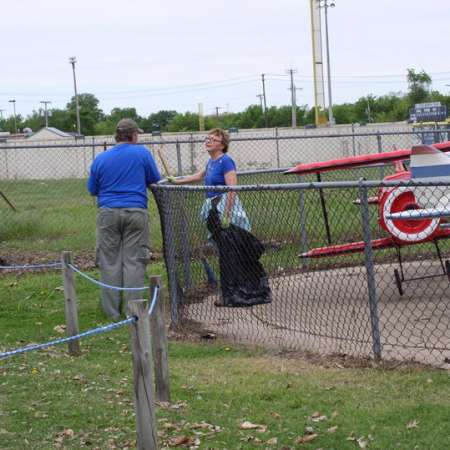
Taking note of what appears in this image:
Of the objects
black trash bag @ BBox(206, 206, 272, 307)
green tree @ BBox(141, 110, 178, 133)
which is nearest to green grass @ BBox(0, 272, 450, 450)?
black trash bag @ BBox(206, 206, 272, 307)

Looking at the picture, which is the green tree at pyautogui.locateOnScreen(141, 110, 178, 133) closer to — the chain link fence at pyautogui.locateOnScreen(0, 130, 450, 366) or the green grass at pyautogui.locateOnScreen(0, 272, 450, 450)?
the chain link fence at pyautogui.locateOnScreen(0, 130, 450, 366)

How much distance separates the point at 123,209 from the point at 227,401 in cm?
307

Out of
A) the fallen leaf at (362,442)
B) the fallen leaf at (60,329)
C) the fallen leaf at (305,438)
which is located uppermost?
the fallen leaf at (362,442)

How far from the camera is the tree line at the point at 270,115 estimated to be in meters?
76.2

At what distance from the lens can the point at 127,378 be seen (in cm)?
708

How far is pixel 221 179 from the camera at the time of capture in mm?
9305

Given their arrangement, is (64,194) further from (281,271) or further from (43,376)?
(43,376)

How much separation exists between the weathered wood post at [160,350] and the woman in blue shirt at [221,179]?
225 centimetres

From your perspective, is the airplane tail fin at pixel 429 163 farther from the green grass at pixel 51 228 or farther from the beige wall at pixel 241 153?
the beige wall at pixel 241 153

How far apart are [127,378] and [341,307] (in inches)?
106

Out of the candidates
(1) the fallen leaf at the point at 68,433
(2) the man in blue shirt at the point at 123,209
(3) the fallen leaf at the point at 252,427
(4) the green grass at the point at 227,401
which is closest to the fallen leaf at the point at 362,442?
(4) the green grass at the point at 227,401

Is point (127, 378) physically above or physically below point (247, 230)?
below

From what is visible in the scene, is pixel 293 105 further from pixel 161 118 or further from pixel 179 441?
pixel 179 441

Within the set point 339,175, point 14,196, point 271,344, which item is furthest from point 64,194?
point 271,344
